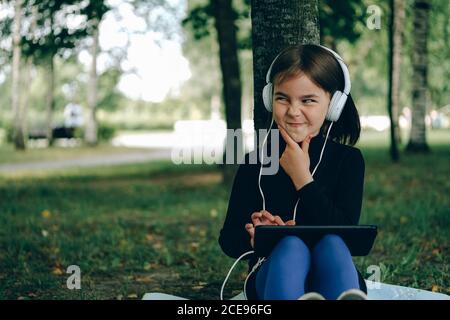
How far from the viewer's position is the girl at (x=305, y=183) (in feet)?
9.08

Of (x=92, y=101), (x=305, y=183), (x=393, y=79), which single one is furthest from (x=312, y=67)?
(x=92, y=101)

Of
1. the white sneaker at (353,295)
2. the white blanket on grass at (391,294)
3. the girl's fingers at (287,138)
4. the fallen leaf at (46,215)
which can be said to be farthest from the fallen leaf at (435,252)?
the fallen leaf at (46,215)

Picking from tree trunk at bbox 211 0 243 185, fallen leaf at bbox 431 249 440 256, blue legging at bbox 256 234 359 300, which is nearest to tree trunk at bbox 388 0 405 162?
tree trunk at bbox 211 0 243 185

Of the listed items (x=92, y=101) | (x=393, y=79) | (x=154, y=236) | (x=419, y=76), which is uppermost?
(x=419, y=76)

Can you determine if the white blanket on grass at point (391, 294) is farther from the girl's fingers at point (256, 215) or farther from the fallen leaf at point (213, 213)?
the fallen leaf at point (213, 213)

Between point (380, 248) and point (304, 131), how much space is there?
3690 millimetres

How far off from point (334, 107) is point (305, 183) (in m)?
0.41

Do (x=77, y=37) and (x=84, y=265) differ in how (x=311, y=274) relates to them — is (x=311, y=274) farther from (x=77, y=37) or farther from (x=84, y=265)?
(x=77, y=37)

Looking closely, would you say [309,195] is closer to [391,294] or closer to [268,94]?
[268,94]

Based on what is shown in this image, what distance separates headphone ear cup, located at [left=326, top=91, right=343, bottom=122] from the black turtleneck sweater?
4.9 inches

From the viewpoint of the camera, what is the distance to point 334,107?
9.95 feet

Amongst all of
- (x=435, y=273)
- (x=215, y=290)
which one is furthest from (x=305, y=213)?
(x=435, y=273)

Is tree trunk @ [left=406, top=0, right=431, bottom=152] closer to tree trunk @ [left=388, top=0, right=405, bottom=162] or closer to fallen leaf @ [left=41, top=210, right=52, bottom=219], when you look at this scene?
tree trunk @ [left=388, top=0, right=405, bottom=162]

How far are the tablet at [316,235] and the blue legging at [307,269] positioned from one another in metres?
0.03
